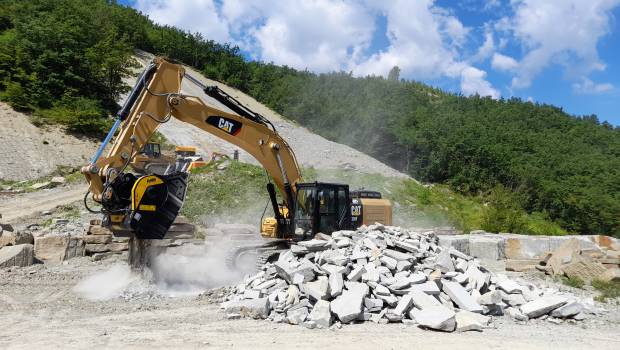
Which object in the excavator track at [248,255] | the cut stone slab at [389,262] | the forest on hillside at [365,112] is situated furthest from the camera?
the forest on hillside at [365,112]

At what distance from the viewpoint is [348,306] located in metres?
7.10

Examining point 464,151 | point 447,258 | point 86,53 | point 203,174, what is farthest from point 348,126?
point 447,258

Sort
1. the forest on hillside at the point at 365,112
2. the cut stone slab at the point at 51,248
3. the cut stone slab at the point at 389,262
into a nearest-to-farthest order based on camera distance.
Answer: the cut stone slab at the point at 389,262
the cut stone slab at the point at 51,248
the forest on hillside at the point at 365,112

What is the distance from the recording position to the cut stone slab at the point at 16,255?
10.5 metres

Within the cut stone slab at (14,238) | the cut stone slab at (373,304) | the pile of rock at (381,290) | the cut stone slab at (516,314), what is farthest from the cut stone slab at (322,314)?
the cut stone slab at (14,238)

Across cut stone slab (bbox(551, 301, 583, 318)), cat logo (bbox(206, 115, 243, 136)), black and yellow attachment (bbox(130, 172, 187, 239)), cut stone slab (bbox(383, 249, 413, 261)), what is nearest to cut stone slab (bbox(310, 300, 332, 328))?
cut stone slab (bbox(383, 249, 413, 261))

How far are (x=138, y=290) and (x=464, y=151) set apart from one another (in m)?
41.6

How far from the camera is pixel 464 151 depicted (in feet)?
153

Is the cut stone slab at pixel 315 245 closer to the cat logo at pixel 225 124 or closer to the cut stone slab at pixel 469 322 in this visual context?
the cut stone slab at pixel 469 322

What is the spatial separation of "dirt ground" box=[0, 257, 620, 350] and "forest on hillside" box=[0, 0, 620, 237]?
14201 mm

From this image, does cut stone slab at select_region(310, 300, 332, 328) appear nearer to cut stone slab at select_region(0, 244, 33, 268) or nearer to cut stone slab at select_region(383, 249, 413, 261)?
cut stone slab at select_region(383, 249, 413, 261)

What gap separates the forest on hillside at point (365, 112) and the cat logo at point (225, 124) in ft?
45.1

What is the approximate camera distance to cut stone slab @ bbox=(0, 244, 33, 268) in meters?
10.5

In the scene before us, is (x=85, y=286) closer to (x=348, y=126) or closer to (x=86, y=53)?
(x=86, y=53)
